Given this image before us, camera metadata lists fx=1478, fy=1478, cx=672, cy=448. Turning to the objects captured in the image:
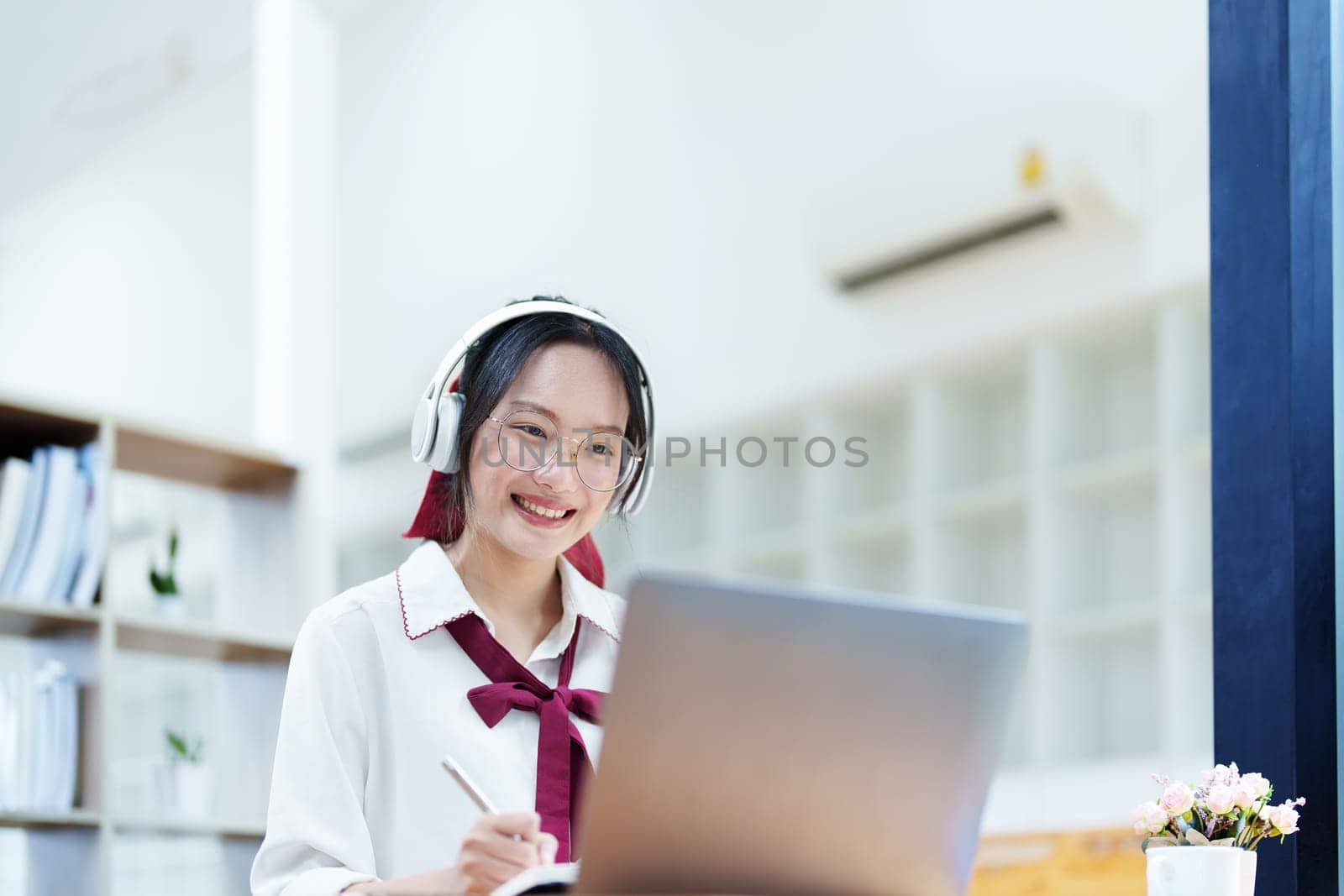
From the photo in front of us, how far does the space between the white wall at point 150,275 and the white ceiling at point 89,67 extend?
1.35m

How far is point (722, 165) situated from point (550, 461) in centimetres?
380

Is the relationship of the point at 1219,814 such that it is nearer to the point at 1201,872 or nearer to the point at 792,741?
the point at 1201,872

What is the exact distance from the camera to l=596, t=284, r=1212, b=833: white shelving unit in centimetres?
401

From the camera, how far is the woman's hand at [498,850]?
3.50 ft

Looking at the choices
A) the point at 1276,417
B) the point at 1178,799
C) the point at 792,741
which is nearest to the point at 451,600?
the point at 792,741

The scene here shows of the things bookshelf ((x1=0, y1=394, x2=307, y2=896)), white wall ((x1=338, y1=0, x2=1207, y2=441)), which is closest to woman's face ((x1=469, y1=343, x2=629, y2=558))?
bookshelf ((x1=0, y1=394, x2=307, y2=896))

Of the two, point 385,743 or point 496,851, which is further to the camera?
point 385,743

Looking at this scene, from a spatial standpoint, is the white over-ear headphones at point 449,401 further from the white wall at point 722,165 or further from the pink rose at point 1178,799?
the white wall at point 722,165

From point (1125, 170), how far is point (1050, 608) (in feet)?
4.12

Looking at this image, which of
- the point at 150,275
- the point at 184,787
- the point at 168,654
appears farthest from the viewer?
the point at 150,275

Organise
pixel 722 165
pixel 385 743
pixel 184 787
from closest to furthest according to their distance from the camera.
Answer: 1. pixel 385 743
2. pixel 184 787
3. pixel 722 165

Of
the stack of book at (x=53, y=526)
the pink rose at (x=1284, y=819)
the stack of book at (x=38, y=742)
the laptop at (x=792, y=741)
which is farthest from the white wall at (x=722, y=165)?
the laptop at (x=792, y=741)

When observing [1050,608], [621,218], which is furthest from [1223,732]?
[621,218]

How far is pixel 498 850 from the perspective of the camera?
3.51 feet
